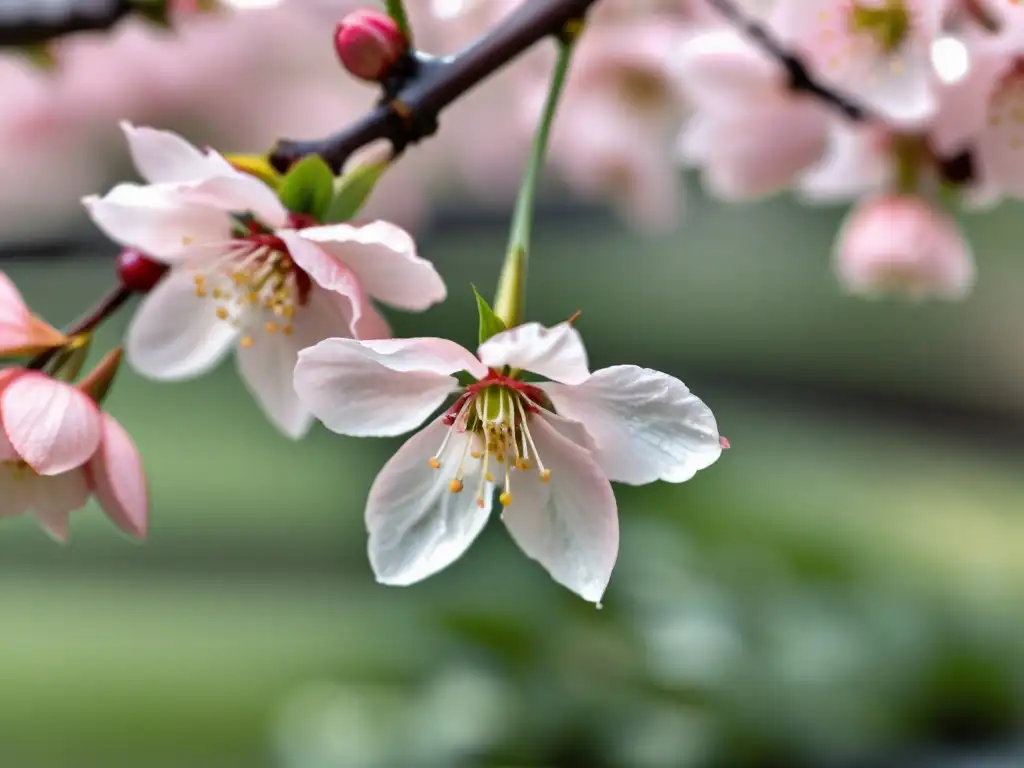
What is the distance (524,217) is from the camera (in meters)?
0.32

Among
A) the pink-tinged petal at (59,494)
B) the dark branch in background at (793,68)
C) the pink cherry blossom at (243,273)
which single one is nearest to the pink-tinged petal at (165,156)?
the pink cherry blossom at (243,273)

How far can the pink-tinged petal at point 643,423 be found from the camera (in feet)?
0.88

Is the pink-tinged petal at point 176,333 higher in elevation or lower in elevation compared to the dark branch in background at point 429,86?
lower

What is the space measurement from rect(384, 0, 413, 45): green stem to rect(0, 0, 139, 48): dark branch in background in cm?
21

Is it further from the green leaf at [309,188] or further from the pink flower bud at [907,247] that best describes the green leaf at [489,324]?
the pink flower bud at [907,247]

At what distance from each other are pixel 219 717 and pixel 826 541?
3.06ft

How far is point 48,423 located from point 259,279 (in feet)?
0.34

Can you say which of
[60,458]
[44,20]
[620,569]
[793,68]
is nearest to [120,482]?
[60,458]

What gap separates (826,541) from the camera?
4.64ft

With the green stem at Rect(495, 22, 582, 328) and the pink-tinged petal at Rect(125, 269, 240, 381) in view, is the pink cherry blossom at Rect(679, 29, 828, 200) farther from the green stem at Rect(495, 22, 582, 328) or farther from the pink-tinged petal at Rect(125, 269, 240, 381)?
the pink-tinged petal at Rect(125, 269, 240, 381)

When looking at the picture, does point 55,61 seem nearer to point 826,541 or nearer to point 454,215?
point 454,215

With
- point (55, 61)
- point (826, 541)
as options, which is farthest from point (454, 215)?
point (55, 61)

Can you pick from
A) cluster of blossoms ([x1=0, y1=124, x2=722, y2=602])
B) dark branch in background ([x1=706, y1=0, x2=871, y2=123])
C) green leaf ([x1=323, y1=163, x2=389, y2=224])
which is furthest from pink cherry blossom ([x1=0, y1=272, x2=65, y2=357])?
dark branch in background ([x1=706, y1=0, x2=871, y2=123])

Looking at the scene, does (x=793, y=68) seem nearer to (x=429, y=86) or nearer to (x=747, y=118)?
(x=747, y=118)
